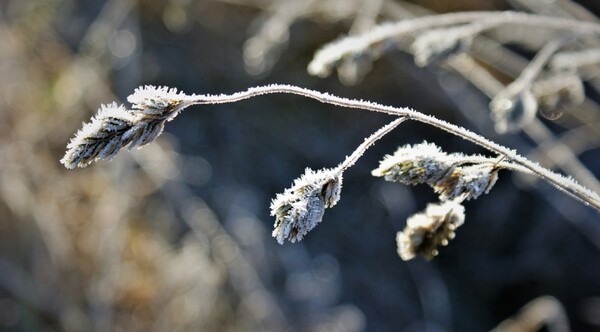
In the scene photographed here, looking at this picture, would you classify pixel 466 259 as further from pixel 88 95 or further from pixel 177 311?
pixel 88 95

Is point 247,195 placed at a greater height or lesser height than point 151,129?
greater

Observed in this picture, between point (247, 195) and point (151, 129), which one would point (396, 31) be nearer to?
point (151, 129)

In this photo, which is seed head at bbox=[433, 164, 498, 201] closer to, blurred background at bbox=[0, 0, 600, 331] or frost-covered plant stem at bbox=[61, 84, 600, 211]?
frost-covered plant stem at bbox=[61, 84, 600, 211]

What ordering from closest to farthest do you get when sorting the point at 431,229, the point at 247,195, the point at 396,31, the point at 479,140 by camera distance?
the point at 479,140
the point at 431,229
the point at 396,31
the point at 247,195

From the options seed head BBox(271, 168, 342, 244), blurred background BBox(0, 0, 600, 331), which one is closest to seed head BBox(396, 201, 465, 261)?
seed head BBox(271, 168, 342, 244)

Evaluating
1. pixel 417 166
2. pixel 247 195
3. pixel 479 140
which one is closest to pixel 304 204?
pixel 417 166

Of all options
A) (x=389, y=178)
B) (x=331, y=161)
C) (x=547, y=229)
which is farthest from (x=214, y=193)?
(x=389, y=178)

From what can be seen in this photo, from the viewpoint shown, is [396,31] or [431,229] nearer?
[431,229]

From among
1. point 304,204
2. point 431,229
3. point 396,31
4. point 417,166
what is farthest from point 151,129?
point 396,31

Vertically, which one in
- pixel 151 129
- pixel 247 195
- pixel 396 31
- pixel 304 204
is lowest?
pixel 304 204

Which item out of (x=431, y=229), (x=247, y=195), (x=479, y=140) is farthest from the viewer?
(x=247, y=195)
